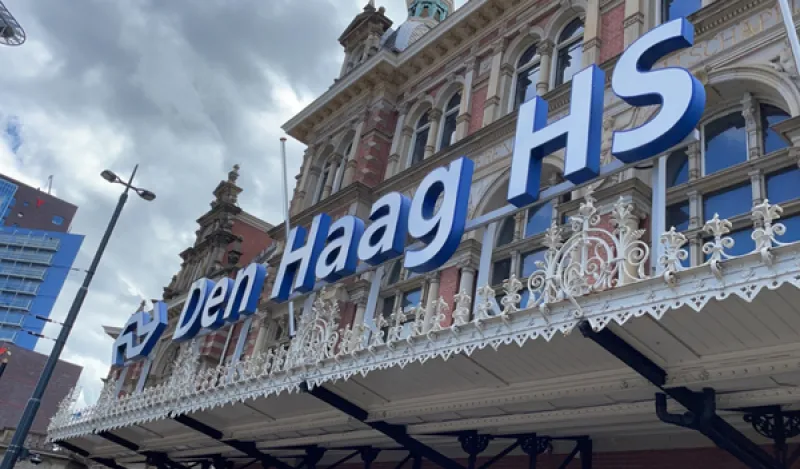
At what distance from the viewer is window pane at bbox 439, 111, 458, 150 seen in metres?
18.4

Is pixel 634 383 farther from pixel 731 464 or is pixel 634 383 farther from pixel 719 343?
pixel 731 464

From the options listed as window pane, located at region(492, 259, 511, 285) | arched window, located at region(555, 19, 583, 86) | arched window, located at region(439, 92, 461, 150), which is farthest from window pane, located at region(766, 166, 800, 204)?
arched window, located at region(439, 92, 461, 150)

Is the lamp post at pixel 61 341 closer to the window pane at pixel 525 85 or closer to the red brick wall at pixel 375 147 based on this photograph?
the red brick wall at pixel 375 147

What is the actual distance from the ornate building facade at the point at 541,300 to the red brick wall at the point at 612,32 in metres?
0.05

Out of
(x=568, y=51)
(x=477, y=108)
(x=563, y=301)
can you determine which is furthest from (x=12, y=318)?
(x=563, y=301)

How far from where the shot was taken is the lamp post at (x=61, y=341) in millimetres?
13391

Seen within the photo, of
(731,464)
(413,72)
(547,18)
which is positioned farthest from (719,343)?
(413,72)

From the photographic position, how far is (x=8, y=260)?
100 m

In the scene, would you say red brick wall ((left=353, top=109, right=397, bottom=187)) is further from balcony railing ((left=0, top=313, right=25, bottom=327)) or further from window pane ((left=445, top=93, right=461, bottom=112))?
balcony railing ((left=0, top=313, right=25, bottom=327))

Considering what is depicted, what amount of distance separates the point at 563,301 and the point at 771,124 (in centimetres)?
642

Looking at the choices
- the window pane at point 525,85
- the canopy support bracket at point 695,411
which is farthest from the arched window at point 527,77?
the canopy support bracket at point 695,411

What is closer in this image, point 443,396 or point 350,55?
point 443,396

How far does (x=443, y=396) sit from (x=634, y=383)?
2.77m

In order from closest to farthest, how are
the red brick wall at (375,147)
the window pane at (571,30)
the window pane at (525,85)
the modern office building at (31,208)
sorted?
1. the window pane at (571,30)
2. the window pane at (525,85)
3. the red brick wall at (375,147)
4. the modern office building at (31,208)
